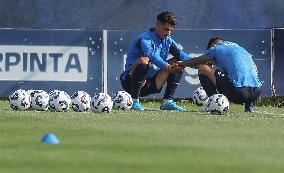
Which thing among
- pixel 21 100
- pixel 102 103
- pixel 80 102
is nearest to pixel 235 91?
pixel 102 103

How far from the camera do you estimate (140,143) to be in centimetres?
958

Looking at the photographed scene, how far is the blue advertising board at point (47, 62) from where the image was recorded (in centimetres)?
1989

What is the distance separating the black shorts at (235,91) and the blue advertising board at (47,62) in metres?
4.59

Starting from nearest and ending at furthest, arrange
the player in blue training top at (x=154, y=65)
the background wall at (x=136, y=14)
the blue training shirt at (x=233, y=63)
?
the blue training shirt at (x=233, y=63)
the player in blue training top at (x=154, y=65)
the background wall at (x=136, y=14)

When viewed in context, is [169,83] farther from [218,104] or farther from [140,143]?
[140,143]

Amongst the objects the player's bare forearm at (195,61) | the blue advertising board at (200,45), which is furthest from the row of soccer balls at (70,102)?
the blue advertising board at (200,45)

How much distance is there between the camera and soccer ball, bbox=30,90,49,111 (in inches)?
585

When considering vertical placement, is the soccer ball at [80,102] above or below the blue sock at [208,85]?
below

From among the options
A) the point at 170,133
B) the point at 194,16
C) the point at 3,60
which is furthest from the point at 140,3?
the point at 170,133

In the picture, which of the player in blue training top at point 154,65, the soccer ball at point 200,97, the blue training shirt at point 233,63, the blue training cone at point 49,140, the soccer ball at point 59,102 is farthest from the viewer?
the soccer ball at point 200,97

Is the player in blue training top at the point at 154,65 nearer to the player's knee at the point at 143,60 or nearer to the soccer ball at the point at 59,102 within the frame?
the player's knee at the point at 143,60

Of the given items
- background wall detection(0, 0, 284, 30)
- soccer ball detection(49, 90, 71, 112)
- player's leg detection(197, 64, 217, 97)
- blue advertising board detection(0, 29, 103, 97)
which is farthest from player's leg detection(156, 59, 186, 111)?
background wall detection(0, 0, 284, 30)

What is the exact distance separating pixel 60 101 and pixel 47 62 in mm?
5373

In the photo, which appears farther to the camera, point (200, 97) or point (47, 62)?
point (47, 62)
